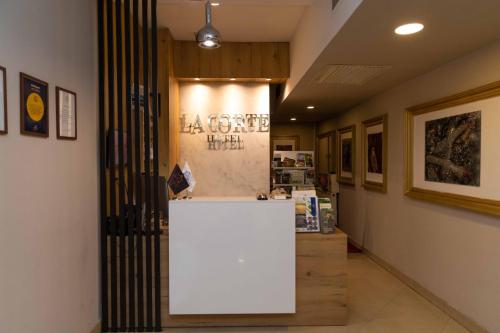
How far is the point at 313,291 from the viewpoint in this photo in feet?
9.62

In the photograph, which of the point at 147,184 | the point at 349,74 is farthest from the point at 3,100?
the point at 349,74

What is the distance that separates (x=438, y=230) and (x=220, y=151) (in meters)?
2.69

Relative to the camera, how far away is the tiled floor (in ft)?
9.50

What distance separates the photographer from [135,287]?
2916 mm

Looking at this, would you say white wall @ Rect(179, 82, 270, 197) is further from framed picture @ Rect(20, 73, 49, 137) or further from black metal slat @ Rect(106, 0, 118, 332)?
framed picture @ Rect(20, 73, 49, 137)

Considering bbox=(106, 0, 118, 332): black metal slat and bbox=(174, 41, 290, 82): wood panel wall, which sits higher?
bbox=(174, 41, 290, 82): wood panel wall

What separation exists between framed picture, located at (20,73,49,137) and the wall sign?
2.46m

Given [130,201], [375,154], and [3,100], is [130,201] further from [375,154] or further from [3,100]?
[375,154]

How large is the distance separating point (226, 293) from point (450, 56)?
9.05 feet

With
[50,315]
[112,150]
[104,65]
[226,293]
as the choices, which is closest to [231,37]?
[104,65]

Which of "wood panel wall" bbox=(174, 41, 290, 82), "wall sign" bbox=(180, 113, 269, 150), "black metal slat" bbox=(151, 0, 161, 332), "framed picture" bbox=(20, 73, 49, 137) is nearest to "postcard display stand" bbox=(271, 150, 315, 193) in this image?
"wall sign" bbox=(180, 113, 269, 150)

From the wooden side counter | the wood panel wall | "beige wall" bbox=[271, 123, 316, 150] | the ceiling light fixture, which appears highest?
the wood panel wall

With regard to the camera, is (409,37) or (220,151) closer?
(409,37)

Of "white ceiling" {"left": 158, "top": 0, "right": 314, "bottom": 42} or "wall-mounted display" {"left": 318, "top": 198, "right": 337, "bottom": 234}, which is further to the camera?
"white ceiling" {"left": 158, "top": 0, "right": 314, "bottom": 42}
